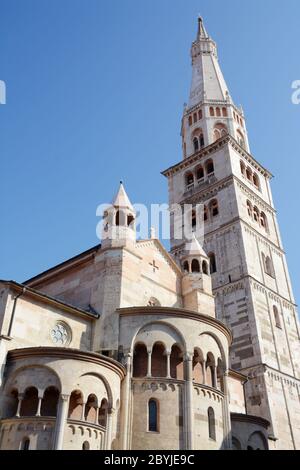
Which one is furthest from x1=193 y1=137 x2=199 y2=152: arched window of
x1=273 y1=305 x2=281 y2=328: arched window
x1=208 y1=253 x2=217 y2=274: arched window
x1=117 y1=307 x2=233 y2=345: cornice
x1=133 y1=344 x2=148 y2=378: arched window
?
x1=133 y1=344 x2=148 y2=378: arched window

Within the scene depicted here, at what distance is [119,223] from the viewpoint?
2555cm

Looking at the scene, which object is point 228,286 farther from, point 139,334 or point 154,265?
point 139,334

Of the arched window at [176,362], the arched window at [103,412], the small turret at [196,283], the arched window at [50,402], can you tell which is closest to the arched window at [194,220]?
the small turret at [196,283]

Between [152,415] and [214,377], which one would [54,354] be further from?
[214,377]

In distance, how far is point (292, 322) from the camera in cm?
3694

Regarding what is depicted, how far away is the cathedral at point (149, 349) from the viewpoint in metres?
18.0

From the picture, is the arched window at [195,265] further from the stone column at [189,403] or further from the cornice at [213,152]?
the cornice at [213,152]

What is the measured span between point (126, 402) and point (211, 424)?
3907 mm

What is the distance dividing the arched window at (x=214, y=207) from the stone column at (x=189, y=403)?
22.0 metres

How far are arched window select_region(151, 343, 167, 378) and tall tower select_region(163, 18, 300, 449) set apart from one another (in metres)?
10.8

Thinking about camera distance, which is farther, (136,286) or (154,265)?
(154,265)

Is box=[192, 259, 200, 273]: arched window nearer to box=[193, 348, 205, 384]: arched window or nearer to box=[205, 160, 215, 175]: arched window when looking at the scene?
box=[193, 348, 205, 384]: arched window
